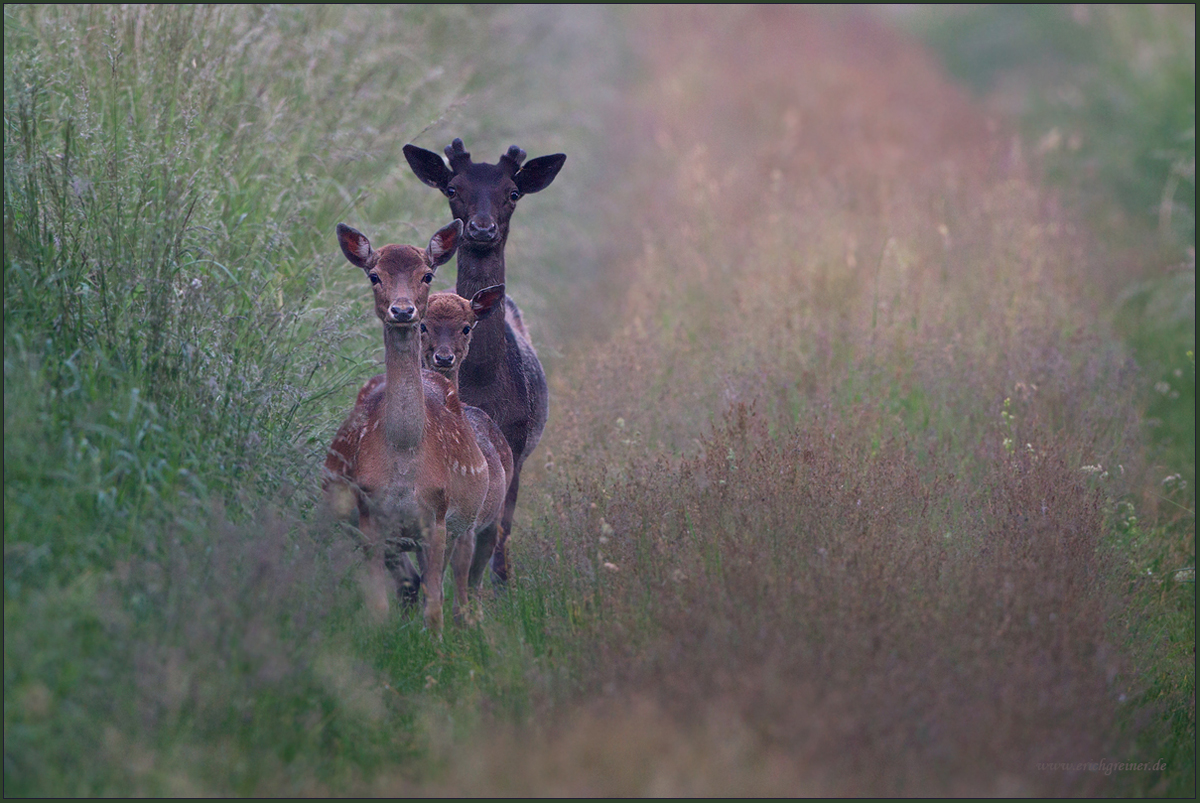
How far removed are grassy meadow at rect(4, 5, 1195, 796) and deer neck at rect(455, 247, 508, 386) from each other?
71 centimetres

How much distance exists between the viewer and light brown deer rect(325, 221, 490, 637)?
632 centimetres

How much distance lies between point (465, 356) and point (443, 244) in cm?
75

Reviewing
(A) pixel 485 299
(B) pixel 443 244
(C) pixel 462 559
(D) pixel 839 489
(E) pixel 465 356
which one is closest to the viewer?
(D) pixel 839 489

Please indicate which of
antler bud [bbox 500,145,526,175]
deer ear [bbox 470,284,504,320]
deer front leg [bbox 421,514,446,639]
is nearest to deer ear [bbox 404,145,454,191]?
antler bud [bbox 500,145,526,175]

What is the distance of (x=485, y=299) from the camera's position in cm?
739

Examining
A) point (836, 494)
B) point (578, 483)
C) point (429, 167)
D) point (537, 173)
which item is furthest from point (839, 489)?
point (429, 167)

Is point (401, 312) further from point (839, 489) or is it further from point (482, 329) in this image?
point (839, 489)

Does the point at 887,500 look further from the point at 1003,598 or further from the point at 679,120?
the point at 679,120

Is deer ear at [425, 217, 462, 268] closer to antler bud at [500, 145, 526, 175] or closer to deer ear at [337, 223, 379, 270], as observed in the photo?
deer ear at [337, 223, 379, 270]

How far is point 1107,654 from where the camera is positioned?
543 cm

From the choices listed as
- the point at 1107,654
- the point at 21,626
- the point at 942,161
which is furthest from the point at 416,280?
the point at 942,161

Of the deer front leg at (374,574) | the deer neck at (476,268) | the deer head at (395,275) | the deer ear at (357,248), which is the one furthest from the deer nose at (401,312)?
the deer neck at (476,268)

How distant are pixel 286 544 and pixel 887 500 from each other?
3181 mm

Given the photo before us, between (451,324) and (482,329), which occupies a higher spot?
(482,329)
